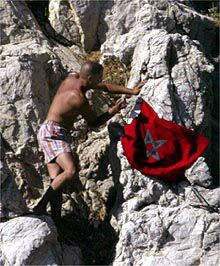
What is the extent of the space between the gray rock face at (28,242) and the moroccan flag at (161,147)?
4.15 ft

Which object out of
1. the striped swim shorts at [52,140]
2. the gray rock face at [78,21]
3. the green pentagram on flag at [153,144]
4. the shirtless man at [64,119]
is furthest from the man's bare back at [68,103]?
the gray rock face at [78,21]

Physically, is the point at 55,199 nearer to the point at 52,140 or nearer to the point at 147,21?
the point at 52,140

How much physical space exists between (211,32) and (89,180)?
12.5 ft

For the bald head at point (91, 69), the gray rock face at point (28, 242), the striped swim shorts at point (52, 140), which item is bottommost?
the gray rock face at point (28, 242)

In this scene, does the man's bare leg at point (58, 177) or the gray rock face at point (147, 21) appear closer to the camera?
the man's bare leg at point (58, 177)

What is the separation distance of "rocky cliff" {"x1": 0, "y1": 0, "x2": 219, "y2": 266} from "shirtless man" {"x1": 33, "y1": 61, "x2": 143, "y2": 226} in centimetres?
35

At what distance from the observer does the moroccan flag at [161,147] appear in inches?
303

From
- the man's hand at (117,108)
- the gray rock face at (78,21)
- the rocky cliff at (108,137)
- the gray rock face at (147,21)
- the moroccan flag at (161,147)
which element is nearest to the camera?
the rocky cliff at (108,137)

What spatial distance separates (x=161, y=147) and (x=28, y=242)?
1.85m

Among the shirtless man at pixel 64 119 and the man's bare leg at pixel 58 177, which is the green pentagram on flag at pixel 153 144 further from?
the man's bare leg at pixel 58 177

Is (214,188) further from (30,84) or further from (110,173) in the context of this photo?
(30,84)

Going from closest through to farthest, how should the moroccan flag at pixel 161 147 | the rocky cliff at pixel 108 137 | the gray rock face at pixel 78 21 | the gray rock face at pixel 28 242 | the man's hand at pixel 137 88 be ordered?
the gray rock face at pixel 28 242
the rocky cliff at pixel 108 137
the moroccan flag at pixel 161 147
the man's hand at pixel 137 88
the gray rock face at pixel 78 21

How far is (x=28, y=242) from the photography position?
23.7 feet

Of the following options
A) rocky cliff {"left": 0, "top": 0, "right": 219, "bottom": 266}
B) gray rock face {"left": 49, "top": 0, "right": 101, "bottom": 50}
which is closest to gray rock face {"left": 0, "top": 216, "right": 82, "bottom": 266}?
rocky cliff {"left": 0, "top": 0, "right": 219, "bottom": 266}
